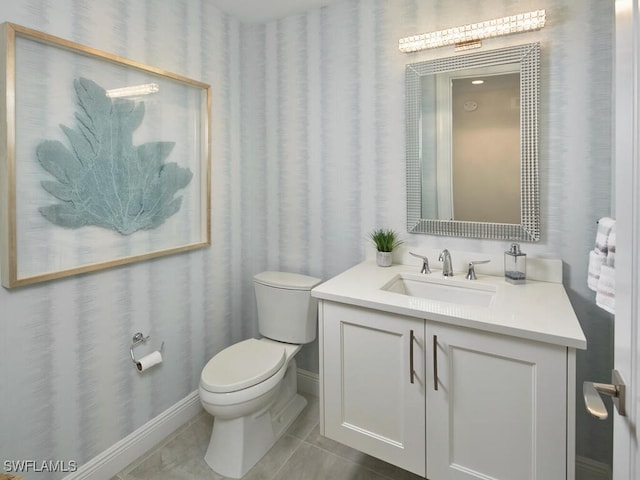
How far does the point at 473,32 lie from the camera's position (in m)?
1.66

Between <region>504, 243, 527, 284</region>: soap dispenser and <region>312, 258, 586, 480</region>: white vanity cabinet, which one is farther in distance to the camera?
<region>504, 243, 527, 284</region>: soap dispenser

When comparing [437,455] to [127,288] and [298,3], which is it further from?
[298,3]

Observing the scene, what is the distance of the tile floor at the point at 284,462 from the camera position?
5.41 ft

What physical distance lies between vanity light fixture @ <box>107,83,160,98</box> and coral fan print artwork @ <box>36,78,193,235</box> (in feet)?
0.08

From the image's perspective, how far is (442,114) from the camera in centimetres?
178

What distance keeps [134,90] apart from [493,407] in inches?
78.3

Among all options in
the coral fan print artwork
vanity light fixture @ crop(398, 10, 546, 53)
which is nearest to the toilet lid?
the coral fan print artwork

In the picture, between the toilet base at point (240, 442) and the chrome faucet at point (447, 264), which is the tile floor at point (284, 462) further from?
the chrome faucet at point (447, 264)

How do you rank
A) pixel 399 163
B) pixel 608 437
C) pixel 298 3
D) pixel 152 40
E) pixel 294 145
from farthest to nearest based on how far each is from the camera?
pixel 294 145 < pixel 298 3 < pixel 399 163 < pixel 152 40 < pixel 608 437

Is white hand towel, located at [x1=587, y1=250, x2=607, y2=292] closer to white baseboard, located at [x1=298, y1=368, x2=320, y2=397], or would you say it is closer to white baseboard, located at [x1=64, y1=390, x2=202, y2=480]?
white baseboard, located at [x1=298, y1=368, x2=320, y2=397]

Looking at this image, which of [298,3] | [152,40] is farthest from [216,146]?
[298,3]

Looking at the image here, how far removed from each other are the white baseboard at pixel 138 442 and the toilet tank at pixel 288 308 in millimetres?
603

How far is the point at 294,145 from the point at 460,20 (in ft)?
3.60

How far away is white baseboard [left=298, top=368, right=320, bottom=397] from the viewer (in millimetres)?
2305
